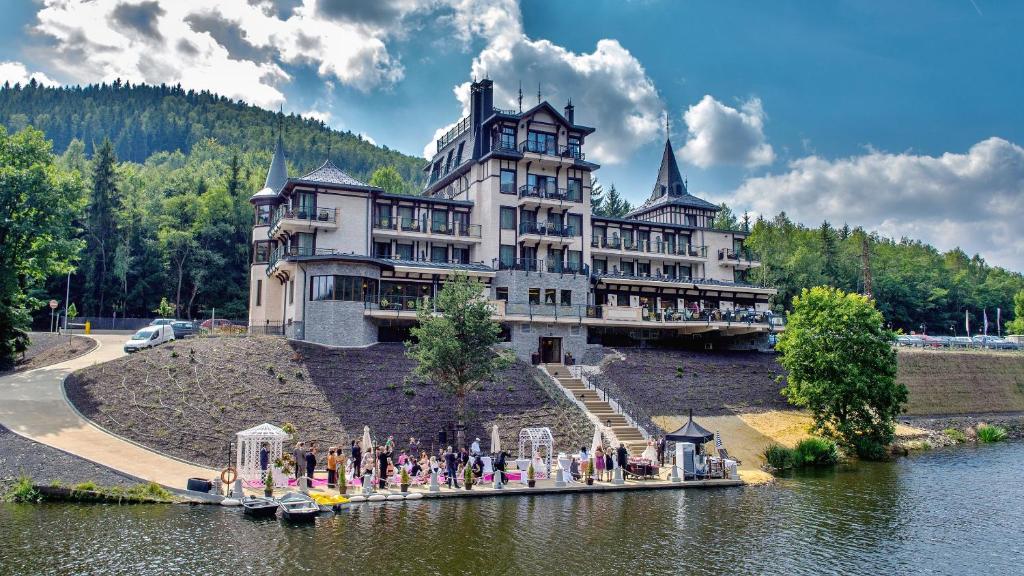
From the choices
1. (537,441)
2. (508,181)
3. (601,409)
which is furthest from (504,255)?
(537,441)

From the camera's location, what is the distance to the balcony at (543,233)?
56.5m

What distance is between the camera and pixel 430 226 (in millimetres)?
56562

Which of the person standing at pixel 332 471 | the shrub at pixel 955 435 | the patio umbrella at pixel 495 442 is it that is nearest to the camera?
the person standing at pixel 332 471

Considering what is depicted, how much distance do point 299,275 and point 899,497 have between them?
3627 centimetres

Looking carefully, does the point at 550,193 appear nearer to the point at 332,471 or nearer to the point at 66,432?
the point at 332,471

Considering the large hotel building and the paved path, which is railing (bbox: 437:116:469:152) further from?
the paved path

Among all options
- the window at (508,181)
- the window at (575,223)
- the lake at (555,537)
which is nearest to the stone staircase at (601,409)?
the lake at (555,537)

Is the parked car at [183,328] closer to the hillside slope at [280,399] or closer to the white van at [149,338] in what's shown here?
the white van at [149,338]

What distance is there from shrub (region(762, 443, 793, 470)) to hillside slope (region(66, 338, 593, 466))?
30.8ft

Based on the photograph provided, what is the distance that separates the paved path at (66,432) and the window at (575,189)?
36727mm

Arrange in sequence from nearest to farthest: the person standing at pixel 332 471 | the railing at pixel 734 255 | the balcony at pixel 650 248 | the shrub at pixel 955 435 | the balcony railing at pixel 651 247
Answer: the person standing at pixel 332 471, the shrub at pixel 955 435, the balcony at pixel 650 248, the balcony railing at pixel 651 247, the railing at pixel 734 255

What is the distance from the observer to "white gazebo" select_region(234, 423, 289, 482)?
98.4ft

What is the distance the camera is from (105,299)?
7906 cm

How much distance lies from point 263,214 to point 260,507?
37979 millimetres
